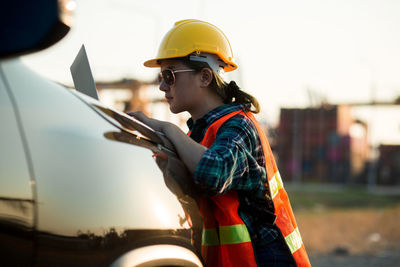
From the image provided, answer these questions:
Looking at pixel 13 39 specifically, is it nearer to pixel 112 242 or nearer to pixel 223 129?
pixel 112 242

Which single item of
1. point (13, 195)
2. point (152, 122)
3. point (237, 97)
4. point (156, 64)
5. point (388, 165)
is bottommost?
point (13, 195)

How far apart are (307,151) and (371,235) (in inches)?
1018

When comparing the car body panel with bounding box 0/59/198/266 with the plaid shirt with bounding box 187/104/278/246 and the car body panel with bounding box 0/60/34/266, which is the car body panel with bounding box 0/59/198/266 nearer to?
the car body panel with bounding box 0/60/34/266

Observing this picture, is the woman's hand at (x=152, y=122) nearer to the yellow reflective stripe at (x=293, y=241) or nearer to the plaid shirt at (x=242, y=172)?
the plaid shirt at (x=242, y=172)

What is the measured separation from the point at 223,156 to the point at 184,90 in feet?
1.95

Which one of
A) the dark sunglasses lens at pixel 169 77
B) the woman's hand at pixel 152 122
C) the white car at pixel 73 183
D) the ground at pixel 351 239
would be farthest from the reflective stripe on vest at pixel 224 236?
the ground at pixel 351 239

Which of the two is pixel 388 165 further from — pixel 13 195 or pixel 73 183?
pixel 13 195

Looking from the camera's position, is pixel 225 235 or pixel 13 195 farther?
pixel 225 235

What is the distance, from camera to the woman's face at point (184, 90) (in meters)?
2.29

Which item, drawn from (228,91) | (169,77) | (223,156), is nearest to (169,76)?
(169,77)

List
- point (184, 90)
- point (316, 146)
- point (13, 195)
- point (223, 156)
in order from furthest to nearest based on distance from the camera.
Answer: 1. point (316, 146)
2. point (184, 90)
3. point (223, 156)
4. point (13, 195)

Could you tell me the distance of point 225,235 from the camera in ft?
5.99

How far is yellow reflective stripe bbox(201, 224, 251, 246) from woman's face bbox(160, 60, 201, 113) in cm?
66

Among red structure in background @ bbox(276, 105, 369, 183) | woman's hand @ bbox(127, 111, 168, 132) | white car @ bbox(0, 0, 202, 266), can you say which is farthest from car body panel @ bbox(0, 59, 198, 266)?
red structure in background @ bbox(276, 105, 369, 183)
